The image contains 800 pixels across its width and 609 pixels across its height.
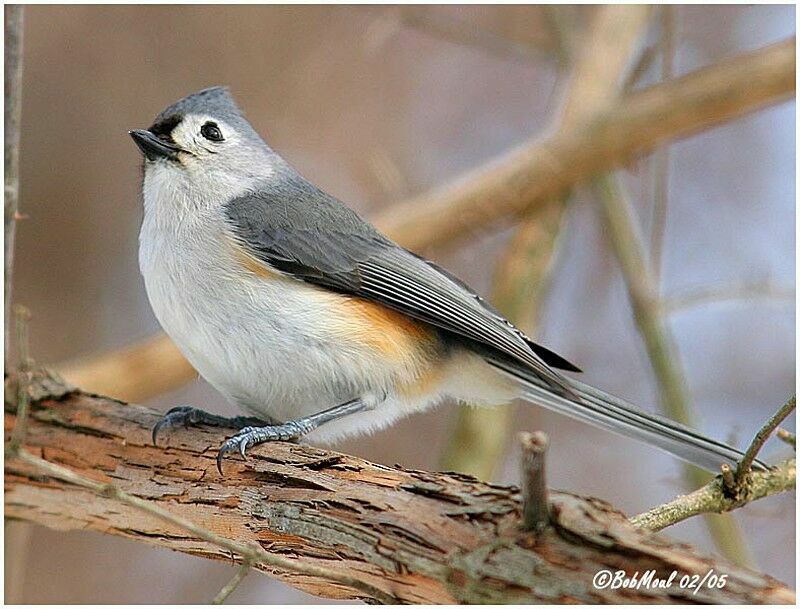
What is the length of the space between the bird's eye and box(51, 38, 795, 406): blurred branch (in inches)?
38.7

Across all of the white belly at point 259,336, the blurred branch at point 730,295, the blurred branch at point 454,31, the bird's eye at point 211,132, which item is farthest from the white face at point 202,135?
the blurred branch at point 730,295

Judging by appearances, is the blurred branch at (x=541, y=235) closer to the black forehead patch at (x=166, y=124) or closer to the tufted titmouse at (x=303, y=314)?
the tufted titmouse at (x=303, y=314)

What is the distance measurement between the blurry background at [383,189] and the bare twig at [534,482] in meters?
2.31

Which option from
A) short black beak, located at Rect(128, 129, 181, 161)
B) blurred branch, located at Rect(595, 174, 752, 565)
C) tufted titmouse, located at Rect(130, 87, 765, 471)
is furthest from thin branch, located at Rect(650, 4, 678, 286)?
short black beak, located at Rect(128, 129, 181, 161)

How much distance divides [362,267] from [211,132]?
1.89 ft

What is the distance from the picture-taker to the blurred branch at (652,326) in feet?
9.36

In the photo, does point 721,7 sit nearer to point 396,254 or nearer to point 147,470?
point 396,254

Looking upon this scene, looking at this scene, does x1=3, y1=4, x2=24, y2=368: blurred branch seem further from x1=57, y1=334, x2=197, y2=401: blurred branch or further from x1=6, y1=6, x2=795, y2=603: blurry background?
x1=6, y1=6, x2=795, y2=603: blurry background

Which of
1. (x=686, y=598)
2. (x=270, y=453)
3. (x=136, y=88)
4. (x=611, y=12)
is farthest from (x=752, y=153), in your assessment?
(x=686, y=598)

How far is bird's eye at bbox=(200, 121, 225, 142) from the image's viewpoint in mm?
2516

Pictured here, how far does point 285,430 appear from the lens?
7.31 ft

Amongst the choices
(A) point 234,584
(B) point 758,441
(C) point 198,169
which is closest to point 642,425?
(B) point 758,441

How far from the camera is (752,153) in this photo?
4449mm

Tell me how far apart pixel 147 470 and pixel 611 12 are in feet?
Answer: 8.97
